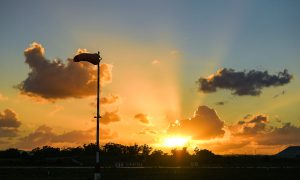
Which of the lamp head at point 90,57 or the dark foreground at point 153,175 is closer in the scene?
the lamp head at point 90,57

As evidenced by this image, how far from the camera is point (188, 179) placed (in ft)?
214

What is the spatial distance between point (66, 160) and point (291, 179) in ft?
400

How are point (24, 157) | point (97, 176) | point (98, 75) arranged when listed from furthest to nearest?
point (24, 157) → point (98, 75) → point (97, 176)

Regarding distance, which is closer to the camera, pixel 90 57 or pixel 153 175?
pixel 90 57

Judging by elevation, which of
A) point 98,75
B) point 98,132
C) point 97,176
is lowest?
point 97,176

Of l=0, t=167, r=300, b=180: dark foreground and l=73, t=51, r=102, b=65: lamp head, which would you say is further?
l=0, t=167, r=300, b=180: dark foreground

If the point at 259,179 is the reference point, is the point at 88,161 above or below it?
above

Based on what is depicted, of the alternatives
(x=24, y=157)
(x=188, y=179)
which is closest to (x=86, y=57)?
(x=188, y=179)

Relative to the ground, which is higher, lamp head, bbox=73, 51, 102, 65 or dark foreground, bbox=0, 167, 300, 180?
lamp head, bbox=73, 51, 102, 65

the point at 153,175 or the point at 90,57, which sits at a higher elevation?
the point at 90,57

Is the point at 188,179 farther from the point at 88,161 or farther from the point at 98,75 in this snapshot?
the point at 88,161

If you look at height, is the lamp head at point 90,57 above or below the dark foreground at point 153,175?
above

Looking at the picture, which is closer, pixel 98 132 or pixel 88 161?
pixel 98 132

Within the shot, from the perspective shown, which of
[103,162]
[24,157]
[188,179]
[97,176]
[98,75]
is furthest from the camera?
[24,157]
